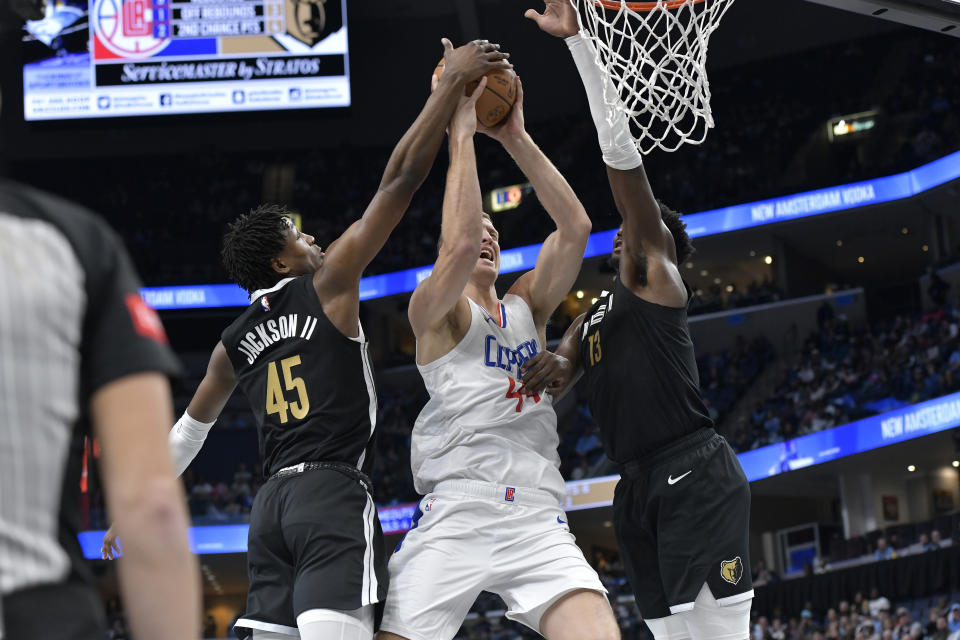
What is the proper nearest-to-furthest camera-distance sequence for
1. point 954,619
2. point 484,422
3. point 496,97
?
1. point 484,422
2. point 496,97
3. point 954,619

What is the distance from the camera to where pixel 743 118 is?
28.5 meters

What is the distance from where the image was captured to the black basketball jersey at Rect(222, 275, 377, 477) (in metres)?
4.25

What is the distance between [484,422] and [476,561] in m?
0.59

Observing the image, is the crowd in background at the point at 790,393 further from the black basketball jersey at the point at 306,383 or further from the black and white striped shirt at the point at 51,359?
the black and white striped shirt at the point at 51,359

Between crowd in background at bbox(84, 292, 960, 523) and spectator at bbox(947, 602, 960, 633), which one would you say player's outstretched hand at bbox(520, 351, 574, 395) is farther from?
crowd in background at bbox(84, 292, 960, 523)

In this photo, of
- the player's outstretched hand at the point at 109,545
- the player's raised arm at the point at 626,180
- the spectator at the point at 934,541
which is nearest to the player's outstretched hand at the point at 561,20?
the player's raised arm at the point at 626,180

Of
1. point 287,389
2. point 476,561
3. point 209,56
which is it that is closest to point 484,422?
point 476,561

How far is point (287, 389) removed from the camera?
14.1 feet

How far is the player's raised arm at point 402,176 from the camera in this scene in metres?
4.05

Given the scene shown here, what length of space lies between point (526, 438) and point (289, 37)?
21.7m

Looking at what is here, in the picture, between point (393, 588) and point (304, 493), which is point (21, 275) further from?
point (393, 588)

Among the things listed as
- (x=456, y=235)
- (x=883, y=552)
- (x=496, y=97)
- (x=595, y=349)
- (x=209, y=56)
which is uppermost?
(x=209, y=56)

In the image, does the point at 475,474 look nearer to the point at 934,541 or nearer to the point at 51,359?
the point at 51,359

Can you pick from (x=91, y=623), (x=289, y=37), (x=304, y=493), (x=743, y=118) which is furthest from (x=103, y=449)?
(x=743, y=118)
